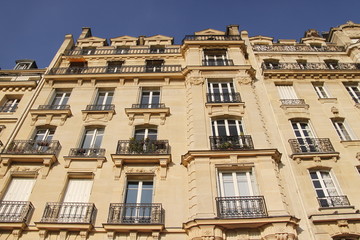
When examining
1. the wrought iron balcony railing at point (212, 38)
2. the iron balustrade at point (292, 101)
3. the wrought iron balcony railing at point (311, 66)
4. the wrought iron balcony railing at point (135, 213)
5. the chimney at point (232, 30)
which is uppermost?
the chimney at point (232, 30)

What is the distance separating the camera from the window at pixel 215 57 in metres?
16.5

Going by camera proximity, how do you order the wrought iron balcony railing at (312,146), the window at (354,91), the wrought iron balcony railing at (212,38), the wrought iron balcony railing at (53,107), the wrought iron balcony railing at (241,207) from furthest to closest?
the wrought iron balcony railing at (212,38)
the window at (354,91)
the wrought iron balcony railing at (53,107)
the wrought iron balcony railing at (312,146)
the wrought iron balcony railing at (241,207)

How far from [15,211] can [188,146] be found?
6.67 metres

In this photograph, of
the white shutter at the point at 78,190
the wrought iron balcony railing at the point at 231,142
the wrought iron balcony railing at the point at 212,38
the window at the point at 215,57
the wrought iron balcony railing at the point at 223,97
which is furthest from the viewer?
the wrought iron balcony railing at the point at 212,38

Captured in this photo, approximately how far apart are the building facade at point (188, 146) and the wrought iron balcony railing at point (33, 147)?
0.04 m

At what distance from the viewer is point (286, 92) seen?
15.6 metres

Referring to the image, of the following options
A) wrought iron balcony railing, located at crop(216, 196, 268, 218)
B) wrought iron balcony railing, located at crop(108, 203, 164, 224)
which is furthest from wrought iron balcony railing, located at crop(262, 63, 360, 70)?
wrought iron balcony railing, located at crop(108, 203, 164, 224)

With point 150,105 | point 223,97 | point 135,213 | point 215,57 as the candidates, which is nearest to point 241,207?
point 135,213

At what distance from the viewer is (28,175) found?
11336 millimetres

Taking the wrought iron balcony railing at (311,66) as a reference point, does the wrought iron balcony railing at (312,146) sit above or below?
below

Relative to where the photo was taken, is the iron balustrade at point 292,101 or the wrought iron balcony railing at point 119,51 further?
the wrought iron balcony railing at point 119,51

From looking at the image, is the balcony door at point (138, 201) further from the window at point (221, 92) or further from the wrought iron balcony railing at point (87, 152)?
the window at point (221, 92)

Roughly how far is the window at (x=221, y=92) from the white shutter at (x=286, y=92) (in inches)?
110

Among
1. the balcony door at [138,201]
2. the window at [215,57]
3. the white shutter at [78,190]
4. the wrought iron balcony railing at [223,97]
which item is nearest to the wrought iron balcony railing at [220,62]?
the window at [215,57]
